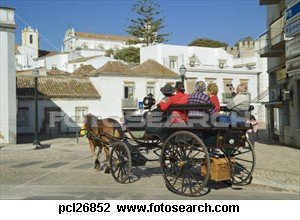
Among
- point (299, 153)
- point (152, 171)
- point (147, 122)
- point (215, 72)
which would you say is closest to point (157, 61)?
point (215, 72)

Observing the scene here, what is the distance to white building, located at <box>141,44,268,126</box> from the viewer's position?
4244cm

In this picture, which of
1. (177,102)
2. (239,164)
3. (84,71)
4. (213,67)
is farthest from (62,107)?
(177,102)

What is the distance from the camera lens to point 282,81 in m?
19.2

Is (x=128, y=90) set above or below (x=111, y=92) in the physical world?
above

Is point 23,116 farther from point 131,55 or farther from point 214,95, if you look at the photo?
point 214,95

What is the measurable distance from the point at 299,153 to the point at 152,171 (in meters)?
7.18

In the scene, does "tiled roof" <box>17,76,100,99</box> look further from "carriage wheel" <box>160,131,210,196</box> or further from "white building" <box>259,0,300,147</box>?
"carriage wheel" <box>160,131,210,196</box>

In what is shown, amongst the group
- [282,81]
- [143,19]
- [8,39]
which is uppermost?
[143,19]

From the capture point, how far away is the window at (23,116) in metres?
33.5

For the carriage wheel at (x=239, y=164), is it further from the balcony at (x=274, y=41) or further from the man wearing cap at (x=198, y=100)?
the balcony at (x=274, y=41)

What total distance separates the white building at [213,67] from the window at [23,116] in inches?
630

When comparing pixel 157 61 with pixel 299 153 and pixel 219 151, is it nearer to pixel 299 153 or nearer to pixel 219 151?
pixel 299 153
